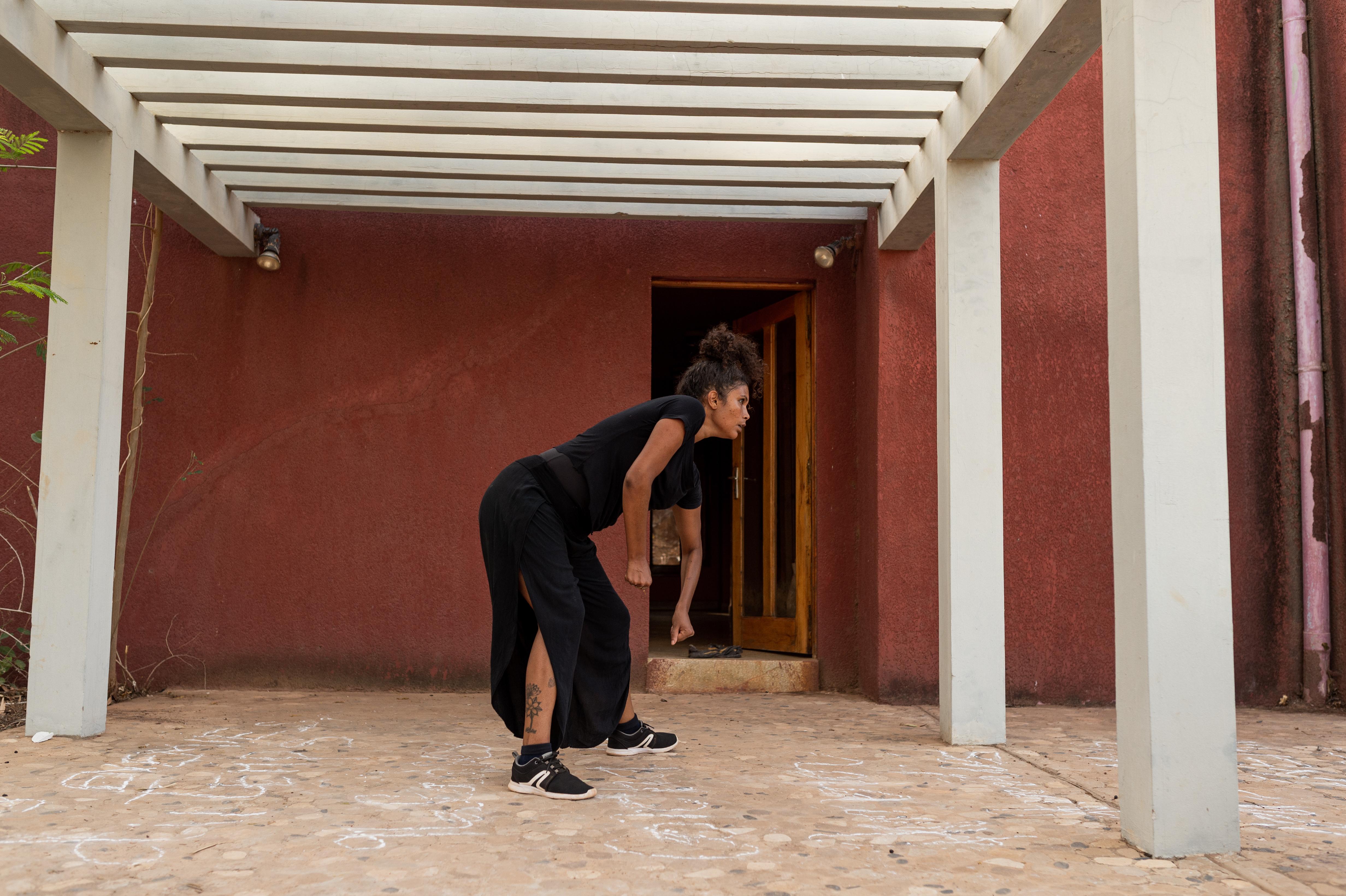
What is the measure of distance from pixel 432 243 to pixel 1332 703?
629 cm

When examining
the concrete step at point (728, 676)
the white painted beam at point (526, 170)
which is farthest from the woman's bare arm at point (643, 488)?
the concrete step at point (728, 676)

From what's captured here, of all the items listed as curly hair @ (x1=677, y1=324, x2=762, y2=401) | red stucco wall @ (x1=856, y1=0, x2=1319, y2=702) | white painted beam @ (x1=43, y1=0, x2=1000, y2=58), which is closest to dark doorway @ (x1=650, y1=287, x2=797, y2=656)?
red stucco wall @ (x1=856, y1=0, x2=1319, y2=702)

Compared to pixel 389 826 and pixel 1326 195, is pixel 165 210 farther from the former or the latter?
pixel 1326 195

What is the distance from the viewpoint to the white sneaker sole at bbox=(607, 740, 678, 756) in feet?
13.5

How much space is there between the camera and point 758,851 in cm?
276

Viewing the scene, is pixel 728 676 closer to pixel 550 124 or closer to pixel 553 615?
pixel 553 615

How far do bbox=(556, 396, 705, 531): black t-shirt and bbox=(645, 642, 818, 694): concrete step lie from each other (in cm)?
294

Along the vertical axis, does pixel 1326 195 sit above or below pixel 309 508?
above

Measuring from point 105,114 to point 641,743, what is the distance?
3738mm

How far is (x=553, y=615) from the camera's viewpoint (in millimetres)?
3455

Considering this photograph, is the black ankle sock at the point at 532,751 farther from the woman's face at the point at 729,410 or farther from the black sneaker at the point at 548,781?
the woman's face at the point at 729,410

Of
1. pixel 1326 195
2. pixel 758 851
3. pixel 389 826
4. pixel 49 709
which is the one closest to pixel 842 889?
pixel 758 851

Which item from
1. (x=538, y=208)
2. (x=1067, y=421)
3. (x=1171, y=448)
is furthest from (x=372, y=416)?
(x=1171, y=448)

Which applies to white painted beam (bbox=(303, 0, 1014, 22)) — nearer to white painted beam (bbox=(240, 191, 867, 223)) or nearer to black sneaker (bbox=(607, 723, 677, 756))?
white painted beam (bbox=(240, 191, 867, 223))
